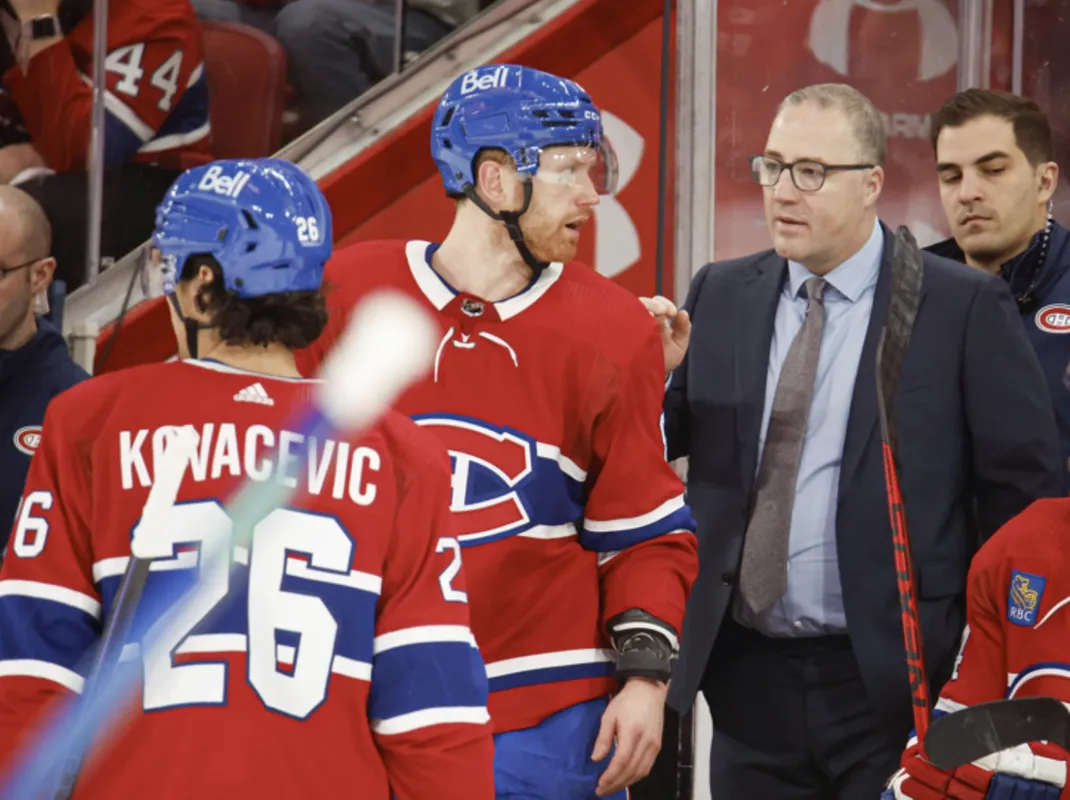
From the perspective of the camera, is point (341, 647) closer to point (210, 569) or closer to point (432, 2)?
point (210, 569)

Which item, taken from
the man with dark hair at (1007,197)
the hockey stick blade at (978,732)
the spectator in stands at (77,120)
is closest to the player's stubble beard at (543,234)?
the hockey stick blade at (978,732)

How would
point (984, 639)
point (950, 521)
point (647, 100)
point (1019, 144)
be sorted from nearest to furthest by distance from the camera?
1. point (984, 639)
2. point (950, 521)
3. point (1019, 144)
4. point (647, 100)

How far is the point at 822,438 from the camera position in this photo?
254 centimetres

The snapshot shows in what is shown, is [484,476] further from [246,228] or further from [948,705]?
[948,705]

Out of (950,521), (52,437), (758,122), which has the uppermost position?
(52,437)

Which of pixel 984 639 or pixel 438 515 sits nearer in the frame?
pixel 438 515

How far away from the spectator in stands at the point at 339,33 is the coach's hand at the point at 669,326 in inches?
88.0

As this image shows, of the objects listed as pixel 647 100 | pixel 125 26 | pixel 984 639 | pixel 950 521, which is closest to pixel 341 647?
pixel 984 639

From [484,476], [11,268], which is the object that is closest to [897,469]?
A: [484,476]

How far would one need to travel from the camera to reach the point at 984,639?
209 centimetres

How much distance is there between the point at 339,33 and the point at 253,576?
3.15 m

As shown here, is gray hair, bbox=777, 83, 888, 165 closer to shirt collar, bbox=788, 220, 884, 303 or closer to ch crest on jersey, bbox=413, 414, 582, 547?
shirt collar, bbox=788, 220, 884, 303

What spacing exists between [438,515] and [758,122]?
6.88 ft

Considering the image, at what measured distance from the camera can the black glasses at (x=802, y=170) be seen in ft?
8.57
